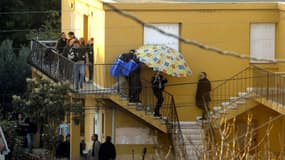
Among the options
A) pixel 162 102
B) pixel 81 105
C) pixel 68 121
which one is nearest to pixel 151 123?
pixel 162 102

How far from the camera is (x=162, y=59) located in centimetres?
2927

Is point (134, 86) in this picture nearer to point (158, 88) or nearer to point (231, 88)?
point (158, 88)

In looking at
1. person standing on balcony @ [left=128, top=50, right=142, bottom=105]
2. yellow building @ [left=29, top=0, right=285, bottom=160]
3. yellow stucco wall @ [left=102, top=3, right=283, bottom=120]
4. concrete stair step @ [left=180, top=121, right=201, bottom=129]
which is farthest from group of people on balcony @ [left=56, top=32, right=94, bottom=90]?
concrete stair step @ [left=180, top=121, right=201, bottom=129]

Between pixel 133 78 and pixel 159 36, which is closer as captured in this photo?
pixel 133 78

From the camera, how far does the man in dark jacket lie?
29.3m

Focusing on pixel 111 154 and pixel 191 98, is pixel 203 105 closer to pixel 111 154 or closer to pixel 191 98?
pixel 191 98

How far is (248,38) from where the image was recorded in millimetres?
30859

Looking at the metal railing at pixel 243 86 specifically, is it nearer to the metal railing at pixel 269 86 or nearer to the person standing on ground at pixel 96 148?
the metal railing at pixel 269 86

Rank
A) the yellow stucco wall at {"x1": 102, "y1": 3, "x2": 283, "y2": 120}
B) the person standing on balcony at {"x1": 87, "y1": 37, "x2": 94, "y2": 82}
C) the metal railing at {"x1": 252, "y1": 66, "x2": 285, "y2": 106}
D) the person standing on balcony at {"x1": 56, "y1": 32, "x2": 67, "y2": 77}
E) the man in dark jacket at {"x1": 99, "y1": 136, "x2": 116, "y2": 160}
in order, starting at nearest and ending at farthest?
the metal railing at {"x1": 252, "y1": 66, "x2": 285, "y2": 106} < the man in dark jacket at {"x1": 99, "y1": 136, "x2": 116, "y2": 160} < the yellow stucco wall at {"x1": 102, "y1": 3, "x2": 283, "y2": 120} < the person standing on balcony at {"x1": 87, "y1": 37, "x2": 94, "y2": 82} < the person standing on balcony at {"x1": 56, "y1": 32, "x2": 67, "y2": 77}

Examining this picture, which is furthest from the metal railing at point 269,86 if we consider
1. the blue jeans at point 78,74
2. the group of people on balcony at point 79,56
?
the blue jeans at point 78,74

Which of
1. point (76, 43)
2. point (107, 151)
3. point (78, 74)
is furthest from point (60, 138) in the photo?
point (107, 151)

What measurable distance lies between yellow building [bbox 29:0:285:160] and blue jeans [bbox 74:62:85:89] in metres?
0.28

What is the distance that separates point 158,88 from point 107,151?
2.26m

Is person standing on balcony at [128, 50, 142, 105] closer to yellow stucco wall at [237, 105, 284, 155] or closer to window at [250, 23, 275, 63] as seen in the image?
yellow stucco wall at [237, 105, 284, 155]
